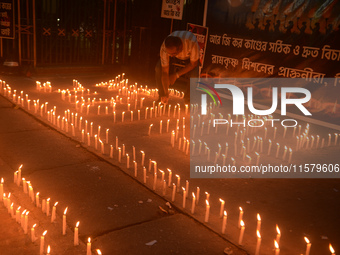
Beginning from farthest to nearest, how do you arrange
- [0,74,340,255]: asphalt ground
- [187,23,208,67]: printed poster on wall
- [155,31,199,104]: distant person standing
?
[187,23,208,67]: printed poster on wall, [155,31,199,104]: distant person standing, [0,74,340,255]: asphalt ground

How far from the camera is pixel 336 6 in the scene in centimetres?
791

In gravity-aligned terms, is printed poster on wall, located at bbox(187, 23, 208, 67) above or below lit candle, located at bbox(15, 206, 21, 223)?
above

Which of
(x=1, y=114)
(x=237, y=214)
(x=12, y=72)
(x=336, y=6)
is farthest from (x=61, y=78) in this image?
(x=237, y=214)

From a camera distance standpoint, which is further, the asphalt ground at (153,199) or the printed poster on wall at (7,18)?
the printed poster on wall at (7,18)

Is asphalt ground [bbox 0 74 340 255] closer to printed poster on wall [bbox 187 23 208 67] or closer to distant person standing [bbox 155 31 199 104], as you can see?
distant person standing [bbox 155 31 199 104]

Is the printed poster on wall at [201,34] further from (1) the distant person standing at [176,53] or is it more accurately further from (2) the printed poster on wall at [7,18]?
(2) the printed poster on wall at [7,18]

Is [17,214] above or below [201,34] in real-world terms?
below

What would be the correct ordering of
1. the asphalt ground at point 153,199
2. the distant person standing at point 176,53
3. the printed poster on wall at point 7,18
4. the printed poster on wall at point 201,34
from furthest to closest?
the printed poster on wall at point 7,18, the printed poster on wall at point 201,34, the distant person standing at point 176,53, the asphalt ground at point 153,199

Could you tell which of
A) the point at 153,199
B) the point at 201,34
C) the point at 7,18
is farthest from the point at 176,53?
the point at 7,18

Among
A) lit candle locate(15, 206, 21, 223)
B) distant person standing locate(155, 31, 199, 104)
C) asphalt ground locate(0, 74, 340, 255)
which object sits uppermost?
distant person standing locate(155, 31, 199, 104)

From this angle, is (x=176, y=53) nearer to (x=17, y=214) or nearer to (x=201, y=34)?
(x=201, y=34)

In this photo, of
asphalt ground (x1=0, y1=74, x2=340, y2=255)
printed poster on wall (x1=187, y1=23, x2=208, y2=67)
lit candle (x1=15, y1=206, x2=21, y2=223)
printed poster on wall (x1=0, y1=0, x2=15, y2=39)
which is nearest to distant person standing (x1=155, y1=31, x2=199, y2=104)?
asphalt ground (x1=0, y1=74, x2=340, y2=255)

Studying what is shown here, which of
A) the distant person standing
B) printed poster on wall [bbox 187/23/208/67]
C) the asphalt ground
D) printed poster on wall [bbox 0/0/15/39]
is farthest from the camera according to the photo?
printed poster on wall [bbox 0/0/15/39]

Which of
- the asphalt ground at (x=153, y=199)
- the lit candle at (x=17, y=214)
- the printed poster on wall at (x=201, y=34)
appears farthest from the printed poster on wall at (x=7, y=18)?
the lit candle at (x=17, y=214)
